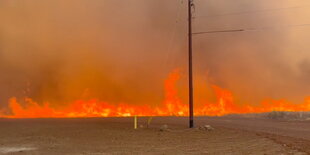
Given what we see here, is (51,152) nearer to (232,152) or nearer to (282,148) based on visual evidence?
(232,152)

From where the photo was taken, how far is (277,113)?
4669 centimetres

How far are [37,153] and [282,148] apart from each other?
10820 mm

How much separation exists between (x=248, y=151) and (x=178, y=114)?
38121mm

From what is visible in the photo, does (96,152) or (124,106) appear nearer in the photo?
(96,152)

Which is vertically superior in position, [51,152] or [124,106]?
[124,106]

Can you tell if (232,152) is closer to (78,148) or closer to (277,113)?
(78,148)

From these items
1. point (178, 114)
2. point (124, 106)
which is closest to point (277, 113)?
point (178, 114)

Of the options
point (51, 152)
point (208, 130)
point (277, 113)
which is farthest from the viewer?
point (277, 113)

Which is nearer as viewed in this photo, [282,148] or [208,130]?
[282,148]

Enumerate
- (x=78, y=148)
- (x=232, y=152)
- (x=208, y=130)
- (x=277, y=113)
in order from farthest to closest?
(x=277, y=113) → (x=208, y=130) → (x=78, y=148) → (x=232, y=152)

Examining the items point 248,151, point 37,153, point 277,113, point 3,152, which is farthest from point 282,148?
point 277,113

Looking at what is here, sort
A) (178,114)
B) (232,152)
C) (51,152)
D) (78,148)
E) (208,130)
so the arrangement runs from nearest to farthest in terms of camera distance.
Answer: (232,152) → (51,152) → (78,148) → (208,130) → (178,114)

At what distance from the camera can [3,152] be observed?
14.3 metres

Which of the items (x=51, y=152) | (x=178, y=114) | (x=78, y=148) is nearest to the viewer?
(x=51, y=152)
